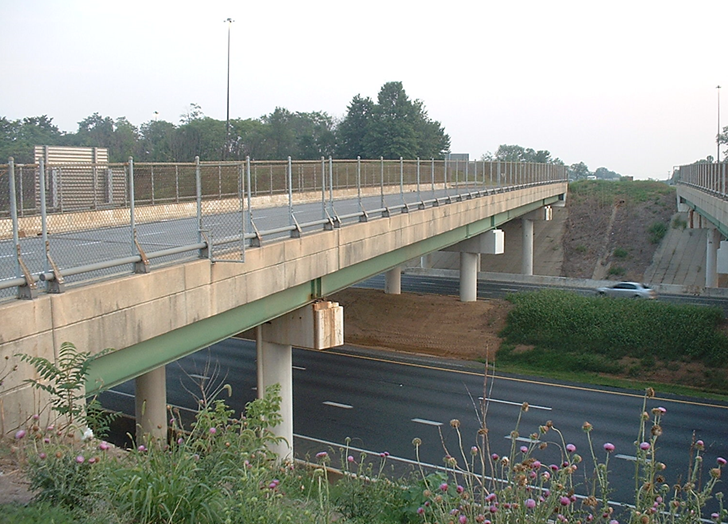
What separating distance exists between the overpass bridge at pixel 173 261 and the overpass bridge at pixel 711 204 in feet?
44.8

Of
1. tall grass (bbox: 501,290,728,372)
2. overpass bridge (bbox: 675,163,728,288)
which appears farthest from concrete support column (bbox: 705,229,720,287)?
tall grass (bbox: 501,290,728,372)

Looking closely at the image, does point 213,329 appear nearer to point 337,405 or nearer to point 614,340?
point 337,405

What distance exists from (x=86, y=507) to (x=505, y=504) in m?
2.63

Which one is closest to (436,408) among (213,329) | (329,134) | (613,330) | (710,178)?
(213,329)

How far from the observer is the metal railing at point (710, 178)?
2921 centimetres

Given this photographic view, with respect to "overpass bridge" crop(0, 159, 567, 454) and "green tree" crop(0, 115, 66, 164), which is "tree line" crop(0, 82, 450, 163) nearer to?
"green tree" crop(0, 115, 66, 164)

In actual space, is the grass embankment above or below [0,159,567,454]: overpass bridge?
below

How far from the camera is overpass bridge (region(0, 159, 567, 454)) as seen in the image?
787 centimetres

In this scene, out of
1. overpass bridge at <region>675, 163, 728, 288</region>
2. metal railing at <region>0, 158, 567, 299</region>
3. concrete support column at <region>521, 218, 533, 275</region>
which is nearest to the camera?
metal railing at <region>0, 158, 567, 299</region>

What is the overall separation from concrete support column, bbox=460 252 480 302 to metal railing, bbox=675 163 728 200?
445 inches

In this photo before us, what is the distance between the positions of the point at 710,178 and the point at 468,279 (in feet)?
41.3

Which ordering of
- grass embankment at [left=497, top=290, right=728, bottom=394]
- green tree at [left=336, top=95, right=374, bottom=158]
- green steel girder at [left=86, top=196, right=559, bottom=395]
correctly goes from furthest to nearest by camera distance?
green tree at [left=336, top=95, right=374, bottom=158]
grass embankment at [left=497, top=290, right=728, bottom=394]
green steel girder at [left=86, top=196, right=559, bottom=395]

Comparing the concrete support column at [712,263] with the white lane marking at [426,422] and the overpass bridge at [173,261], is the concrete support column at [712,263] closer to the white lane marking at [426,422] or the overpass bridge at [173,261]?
the overpass bridge at [173,261]

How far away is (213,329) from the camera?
11383 mm
